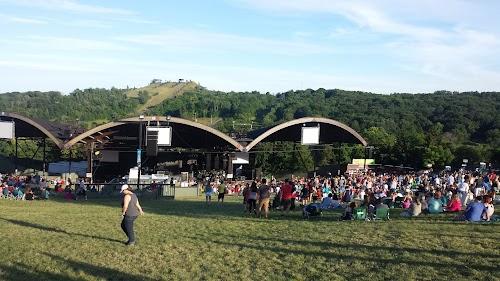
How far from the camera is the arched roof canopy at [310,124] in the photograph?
40.5 meters

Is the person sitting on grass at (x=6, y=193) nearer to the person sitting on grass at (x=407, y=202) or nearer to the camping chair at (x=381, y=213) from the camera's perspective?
the camping chair at (x=381, y=213)

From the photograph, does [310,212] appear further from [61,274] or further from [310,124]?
[310,124]

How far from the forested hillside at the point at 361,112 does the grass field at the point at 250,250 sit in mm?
45687

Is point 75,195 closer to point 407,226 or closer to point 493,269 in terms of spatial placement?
point 407,226

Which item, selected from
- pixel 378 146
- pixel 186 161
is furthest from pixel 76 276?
pixel 378 146

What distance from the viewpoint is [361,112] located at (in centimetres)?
9850

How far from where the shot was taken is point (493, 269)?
816cm

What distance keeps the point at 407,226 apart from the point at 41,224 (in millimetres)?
8849

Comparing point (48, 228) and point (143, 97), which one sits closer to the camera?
point (48, 228)

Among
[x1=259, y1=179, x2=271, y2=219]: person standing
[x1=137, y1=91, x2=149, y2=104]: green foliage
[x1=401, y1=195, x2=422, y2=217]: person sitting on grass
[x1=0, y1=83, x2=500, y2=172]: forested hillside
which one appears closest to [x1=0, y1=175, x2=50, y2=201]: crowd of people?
[x1=259, y1=179, x2=271, y2=219]: person standing

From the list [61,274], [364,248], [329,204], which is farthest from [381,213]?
[61,274]

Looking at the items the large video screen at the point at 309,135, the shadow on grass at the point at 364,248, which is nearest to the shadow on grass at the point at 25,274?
the shadow on grass at the point at 364,248

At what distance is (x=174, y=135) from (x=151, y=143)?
1315cm

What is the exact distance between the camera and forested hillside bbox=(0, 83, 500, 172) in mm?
59188
